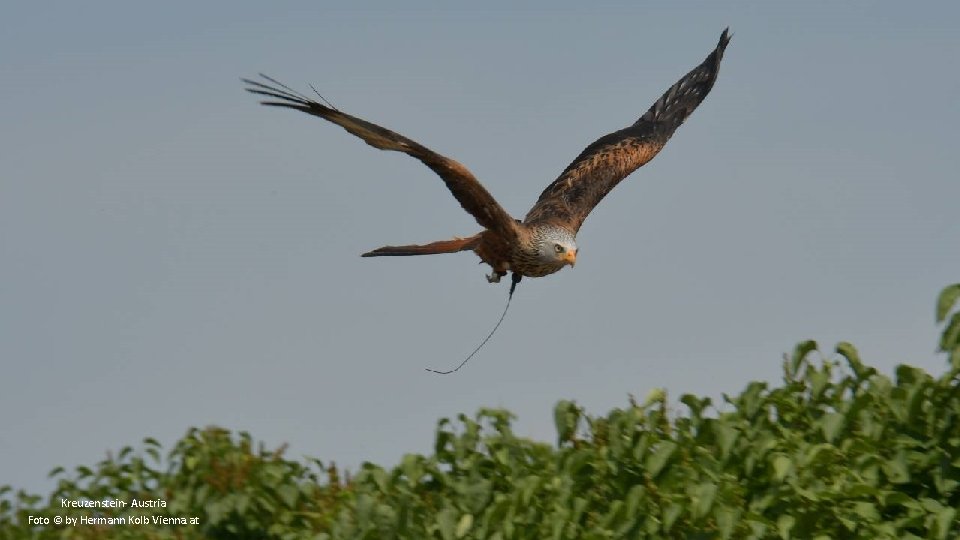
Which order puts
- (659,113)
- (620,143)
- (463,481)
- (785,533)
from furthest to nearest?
(659,113) < (620,143) < (463,481) < (785,533)

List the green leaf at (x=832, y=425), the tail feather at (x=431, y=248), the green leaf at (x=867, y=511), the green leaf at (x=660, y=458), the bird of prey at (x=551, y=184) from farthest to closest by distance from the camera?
1. the tail feather at (x=431, y=248)
2. the bird of prey at (x=551, y=184)
3. the green leaf at (x=832, y=425)
4. the green leaf at (x=660, y=458)
5. the green leaf at (x=867, y=511)

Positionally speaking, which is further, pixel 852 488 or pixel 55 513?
pixel 55 513

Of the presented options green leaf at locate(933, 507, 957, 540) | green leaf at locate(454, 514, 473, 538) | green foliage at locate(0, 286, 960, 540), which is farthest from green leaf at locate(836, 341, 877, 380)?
green leaf at locate(454, 514, 473, 538)

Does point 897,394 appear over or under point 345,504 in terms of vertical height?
over

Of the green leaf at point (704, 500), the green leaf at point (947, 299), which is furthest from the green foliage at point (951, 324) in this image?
the green leaf at point (704, 500)

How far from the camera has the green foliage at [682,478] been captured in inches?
238

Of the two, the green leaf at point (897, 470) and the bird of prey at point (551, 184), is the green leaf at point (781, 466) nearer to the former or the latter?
the green leaf at point (897, 470)

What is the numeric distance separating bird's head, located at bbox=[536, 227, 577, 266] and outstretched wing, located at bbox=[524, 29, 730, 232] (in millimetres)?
359

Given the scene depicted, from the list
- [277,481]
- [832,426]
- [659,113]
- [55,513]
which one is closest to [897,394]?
[832,426]

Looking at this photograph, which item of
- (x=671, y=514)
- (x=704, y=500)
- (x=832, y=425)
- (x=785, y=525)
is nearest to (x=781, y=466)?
(x=785, y=525)

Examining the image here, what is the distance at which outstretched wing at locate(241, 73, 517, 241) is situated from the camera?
8578 mm

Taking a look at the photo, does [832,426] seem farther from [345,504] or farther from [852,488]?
[345,504]

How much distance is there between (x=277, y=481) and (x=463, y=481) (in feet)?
4.93

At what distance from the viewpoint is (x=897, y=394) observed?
6594mm
